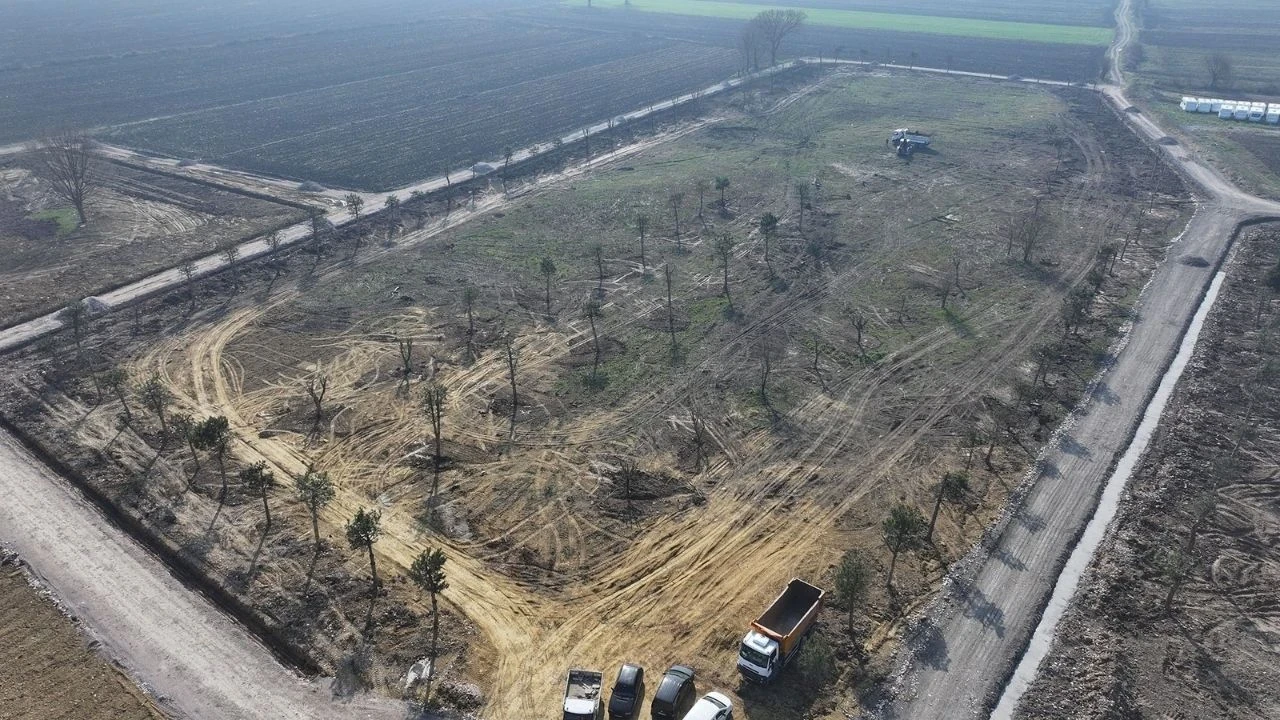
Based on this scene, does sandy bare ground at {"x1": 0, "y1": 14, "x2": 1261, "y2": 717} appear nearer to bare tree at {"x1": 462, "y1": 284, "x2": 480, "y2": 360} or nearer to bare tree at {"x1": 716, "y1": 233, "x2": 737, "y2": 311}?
A: bare tree at {"x1": 462, "y1": 284, "x2": 480, "y2": 360}

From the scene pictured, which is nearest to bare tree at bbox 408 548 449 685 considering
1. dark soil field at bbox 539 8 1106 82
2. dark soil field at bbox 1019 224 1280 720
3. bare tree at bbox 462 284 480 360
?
bare tree at bbox 462 284 480 360

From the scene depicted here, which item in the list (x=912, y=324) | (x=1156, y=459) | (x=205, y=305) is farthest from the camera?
(x=205, y=305)

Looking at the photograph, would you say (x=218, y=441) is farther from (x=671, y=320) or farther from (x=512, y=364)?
(x=671, y=320)

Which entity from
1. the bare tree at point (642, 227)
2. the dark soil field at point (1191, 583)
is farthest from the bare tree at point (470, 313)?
the dark soil field at point (1191, 583)

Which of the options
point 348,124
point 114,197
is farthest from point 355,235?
point 348,124

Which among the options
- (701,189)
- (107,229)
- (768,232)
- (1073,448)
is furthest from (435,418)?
(107,229)

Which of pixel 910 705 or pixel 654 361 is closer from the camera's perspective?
pixel 910 705

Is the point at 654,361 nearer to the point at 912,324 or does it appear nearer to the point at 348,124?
the point at 912,324
